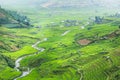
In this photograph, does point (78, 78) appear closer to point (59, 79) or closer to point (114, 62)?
point (59, 79)

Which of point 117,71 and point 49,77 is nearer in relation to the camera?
point 117,71

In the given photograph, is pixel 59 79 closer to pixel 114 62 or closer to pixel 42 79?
pixel 42 79

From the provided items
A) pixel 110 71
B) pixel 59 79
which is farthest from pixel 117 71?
pixel 59 79

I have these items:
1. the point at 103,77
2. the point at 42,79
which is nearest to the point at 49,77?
the point at 42,79

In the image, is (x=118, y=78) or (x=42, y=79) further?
(x=42, y=79)

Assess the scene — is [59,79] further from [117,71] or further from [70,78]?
[117,71]

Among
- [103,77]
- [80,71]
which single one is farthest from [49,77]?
[103,77]

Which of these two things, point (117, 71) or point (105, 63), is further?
point (105, 63)
